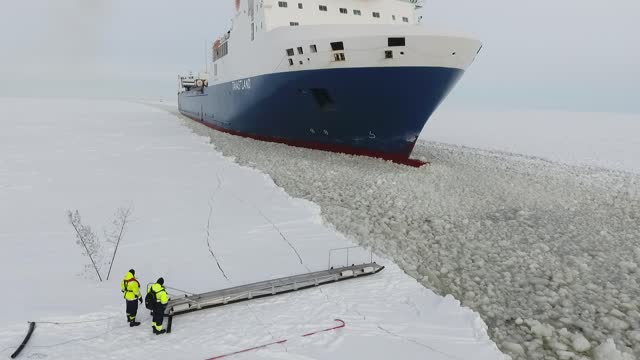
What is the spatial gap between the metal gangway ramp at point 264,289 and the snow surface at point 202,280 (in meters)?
0.12

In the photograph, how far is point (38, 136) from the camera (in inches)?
959

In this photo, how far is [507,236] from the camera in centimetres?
900

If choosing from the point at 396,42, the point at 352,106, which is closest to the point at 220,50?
the point at 352,106

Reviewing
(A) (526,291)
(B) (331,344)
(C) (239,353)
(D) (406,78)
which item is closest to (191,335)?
(C) (239,353)

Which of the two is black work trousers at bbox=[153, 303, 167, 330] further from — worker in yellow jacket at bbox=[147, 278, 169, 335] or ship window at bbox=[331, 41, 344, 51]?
ship window at bbox=[331, 41, 344, 51]

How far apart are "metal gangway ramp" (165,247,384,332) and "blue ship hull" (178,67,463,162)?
359 inches

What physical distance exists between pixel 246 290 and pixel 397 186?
7.57 meters

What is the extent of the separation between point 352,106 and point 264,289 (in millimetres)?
10499

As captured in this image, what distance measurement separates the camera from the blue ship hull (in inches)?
549

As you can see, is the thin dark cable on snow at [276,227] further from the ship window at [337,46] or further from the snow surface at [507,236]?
the ship window at [337,46]

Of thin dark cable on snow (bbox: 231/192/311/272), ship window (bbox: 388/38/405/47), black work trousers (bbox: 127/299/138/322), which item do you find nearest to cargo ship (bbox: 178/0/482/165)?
ship window (bbox: 388/38/405/47)

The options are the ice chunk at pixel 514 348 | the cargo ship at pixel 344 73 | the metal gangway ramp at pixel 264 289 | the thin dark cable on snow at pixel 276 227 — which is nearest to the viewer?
the ice chunk at pixel 514 348

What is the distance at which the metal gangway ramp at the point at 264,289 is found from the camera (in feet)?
17.4

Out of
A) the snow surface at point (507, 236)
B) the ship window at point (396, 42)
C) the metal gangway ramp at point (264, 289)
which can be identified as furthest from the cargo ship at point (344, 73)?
the metal gangway ramp at point (264, 289)
